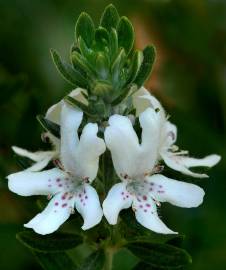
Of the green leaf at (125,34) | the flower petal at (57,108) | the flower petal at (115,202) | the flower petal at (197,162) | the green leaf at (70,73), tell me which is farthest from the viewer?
the flower petal at (197,162)

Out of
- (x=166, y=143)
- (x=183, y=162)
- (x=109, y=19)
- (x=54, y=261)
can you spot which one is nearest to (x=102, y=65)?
(x=109, y=19)

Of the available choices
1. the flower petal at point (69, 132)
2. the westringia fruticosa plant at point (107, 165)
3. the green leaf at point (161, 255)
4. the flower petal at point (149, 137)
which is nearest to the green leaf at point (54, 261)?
the westringia fruticosa plant at point (107, 165)

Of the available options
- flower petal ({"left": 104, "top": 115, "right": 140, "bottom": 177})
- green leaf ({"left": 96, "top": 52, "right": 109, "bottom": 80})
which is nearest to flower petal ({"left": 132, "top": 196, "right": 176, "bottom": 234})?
flower petal ({"left": 104, "top": 115, "right": 140, "bottom": 177})

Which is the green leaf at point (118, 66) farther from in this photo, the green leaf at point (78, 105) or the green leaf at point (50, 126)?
the green leaf at point (50, 126)

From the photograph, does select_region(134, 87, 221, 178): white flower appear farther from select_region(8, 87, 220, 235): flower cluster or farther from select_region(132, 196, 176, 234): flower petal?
select_region(132, 196, 176, 234): flower petal

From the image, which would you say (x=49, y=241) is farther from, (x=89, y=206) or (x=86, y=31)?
(x=86, y=31)

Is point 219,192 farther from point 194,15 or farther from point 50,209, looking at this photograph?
point 50,209
